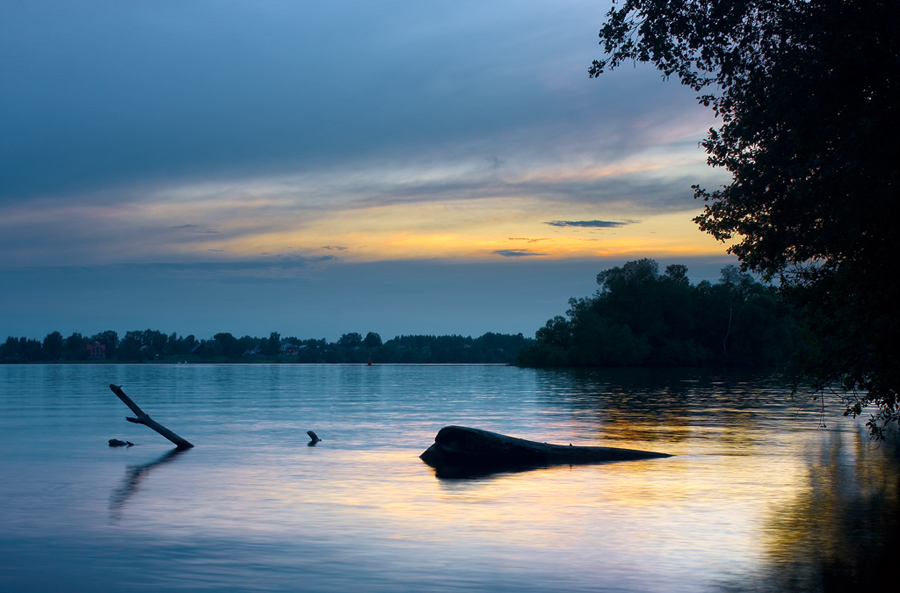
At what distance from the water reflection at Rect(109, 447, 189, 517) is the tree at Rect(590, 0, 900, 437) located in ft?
54.4

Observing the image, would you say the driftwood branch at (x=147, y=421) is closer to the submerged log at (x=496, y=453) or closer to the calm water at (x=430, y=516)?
the calm water at (x=430, y=516)

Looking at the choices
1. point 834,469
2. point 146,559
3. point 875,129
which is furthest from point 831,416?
point 146,559

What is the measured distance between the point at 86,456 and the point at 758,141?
27.9 m

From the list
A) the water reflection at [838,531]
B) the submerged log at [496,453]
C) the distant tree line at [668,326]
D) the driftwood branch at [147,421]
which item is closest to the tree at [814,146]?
the water reflection at [838,531]

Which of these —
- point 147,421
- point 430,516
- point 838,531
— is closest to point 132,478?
point 147,421

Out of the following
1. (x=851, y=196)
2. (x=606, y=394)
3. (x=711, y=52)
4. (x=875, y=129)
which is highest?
(x=711, y=52)

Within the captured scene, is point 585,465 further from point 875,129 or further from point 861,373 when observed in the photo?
point 875,129

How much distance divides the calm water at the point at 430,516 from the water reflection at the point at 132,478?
5.1 inches

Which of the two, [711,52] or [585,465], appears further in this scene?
[585,465]

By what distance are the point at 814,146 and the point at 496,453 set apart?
15.6 metres

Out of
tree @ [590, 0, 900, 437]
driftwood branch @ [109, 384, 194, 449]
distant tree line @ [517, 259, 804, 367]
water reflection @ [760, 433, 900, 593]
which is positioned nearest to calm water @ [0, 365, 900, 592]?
water reflection @ [760, 433, 900, 593]

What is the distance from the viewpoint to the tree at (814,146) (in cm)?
Result: 1473

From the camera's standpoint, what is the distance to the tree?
14.7 meters

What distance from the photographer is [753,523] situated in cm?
1892
